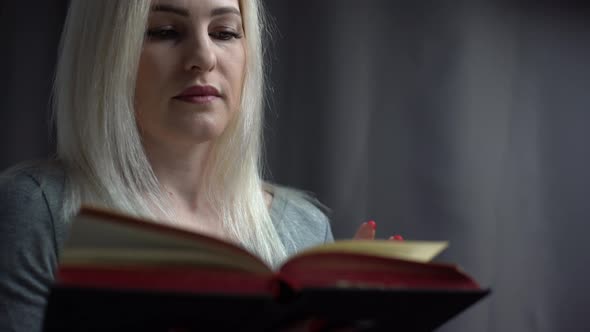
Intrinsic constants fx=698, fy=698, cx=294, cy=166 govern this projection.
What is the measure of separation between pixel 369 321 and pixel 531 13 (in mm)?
1261

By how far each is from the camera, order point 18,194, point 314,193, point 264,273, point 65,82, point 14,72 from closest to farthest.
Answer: point 264,273
point 18,194
point 65,82
point 14,72
point 314,193

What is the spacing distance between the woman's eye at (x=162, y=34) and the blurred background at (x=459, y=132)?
1.78ft

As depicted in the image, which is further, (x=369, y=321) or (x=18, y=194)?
(x=18, y=194)

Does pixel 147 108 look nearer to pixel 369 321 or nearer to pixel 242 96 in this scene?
pixel 242 96

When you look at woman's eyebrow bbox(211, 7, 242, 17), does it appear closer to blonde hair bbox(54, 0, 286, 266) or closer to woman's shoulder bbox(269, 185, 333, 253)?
blonde hair bbox(54, 0, 286, 266)

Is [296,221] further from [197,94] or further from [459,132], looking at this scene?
[459,132]

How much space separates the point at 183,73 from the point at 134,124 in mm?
112

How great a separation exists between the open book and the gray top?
41cm

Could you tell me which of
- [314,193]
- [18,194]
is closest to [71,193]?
[18,194]

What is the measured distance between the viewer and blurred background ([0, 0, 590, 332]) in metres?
1.66

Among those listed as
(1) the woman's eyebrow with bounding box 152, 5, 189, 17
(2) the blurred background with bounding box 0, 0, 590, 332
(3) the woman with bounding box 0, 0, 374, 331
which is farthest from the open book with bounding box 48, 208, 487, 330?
(2) the blurred background with bounding box 0, 0, 590, 332

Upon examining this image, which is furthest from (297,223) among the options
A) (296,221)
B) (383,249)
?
(383,249)

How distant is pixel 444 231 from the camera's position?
65.7 inches

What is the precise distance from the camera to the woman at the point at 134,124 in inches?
39.4
